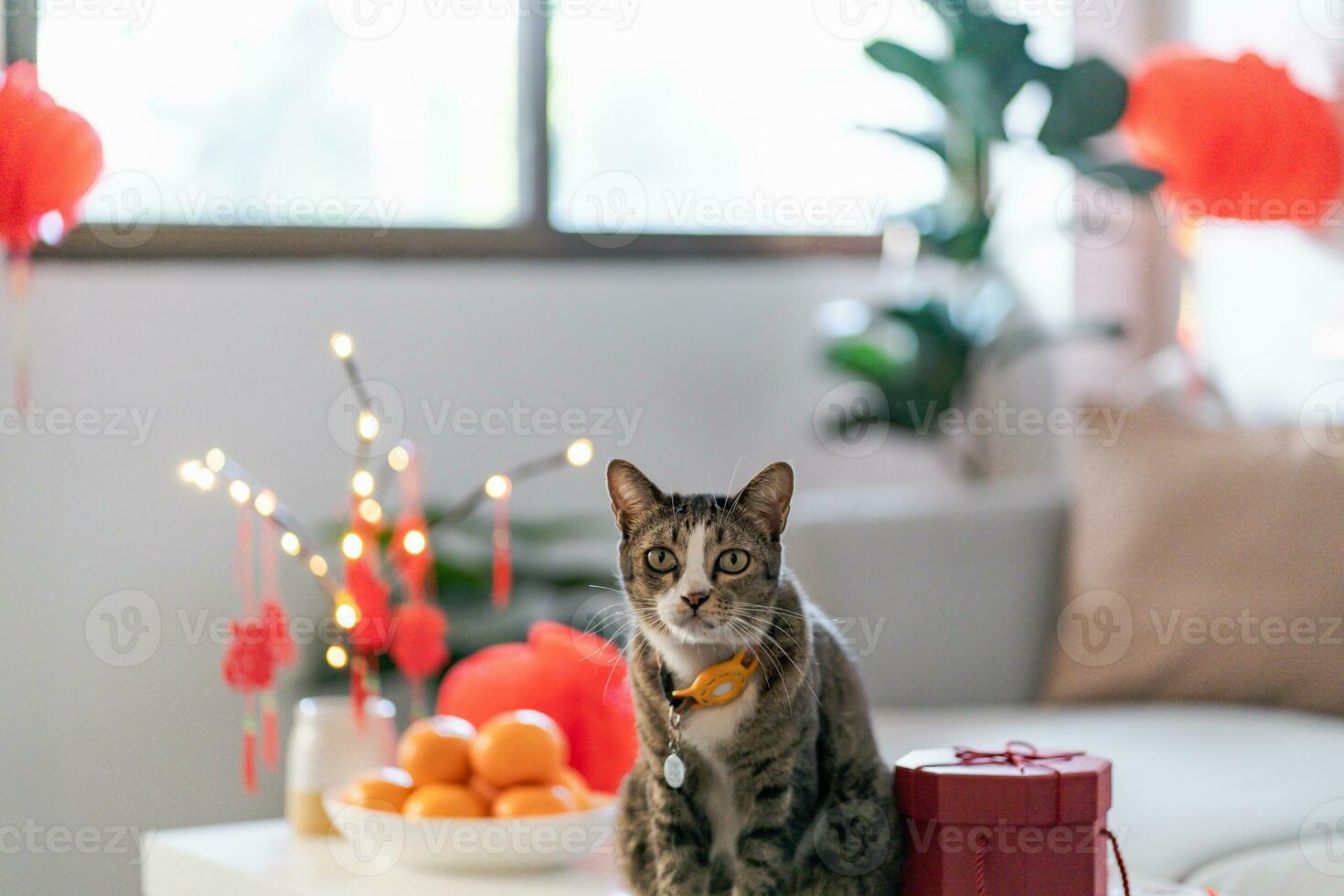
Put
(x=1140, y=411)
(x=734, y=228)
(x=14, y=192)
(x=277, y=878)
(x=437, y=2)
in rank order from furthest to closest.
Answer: (x=734, y=228), (x=437, y=2), (x=1140, y=411), (x=14, y=192), (x=277, y=878)

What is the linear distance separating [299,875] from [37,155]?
93 cm

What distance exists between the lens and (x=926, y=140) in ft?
7.93

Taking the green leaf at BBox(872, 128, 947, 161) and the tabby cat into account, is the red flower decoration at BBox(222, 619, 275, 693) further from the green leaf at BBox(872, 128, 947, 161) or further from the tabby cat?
the green leaf at BBox(872, 128, 947, 161)

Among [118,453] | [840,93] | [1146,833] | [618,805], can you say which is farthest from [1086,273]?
[618,805]

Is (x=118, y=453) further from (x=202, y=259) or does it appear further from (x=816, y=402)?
(x=816, y=402)

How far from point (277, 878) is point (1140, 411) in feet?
4.61

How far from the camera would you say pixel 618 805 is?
1219mm

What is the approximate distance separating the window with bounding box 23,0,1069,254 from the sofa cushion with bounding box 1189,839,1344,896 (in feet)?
4.18

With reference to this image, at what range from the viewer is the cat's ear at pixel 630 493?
3.72 feet

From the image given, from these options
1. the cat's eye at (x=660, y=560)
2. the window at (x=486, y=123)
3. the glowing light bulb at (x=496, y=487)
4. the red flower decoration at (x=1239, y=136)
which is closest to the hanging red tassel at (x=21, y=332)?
the window at (x=486, y=123)

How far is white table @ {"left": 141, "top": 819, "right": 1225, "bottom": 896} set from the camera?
1.33m

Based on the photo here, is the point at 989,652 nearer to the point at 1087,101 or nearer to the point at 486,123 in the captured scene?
the point at 1087,101

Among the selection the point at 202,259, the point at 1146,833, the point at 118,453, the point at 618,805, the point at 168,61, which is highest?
the point at 168,61

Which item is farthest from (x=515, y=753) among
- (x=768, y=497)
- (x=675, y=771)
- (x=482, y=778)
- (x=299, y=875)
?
(x=768, y=497)
